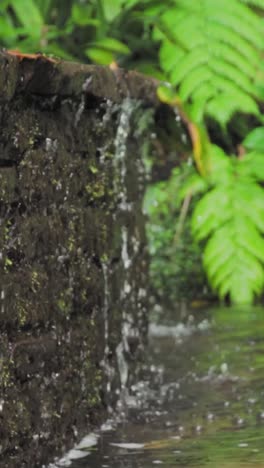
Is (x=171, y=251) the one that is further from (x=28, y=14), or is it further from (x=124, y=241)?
(x=124, y=241)

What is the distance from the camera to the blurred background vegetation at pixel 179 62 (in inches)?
311

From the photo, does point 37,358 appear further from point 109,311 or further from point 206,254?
point 206,254

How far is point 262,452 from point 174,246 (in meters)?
5.37

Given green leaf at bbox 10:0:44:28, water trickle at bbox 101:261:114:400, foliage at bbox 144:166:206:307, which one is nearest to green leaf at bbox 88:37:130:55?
green leaf at bbox 10:0:44:28

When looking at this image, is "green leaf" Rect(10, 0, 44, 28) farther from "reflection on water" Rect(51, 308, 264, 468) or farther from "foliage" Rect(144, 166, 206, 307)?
"reflection on water" Rect(51, 308, 264, 468)

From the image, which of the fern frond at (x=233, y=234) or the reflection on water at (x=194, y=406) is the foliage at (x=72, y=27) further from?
the reflection on water at (x=194, y=406)

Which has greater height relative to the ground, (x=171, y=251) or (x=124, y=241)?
(x=171, y=251)

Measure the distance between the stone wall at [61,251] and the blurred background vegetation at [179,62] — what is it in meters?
2.42

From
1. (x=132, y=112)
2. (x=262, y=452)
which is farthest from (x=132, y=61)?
(x=262, y=452)

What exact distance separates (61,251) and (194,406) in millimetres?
1089

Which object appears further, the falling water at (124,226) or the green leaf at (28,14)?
the green leaf at (28,14)

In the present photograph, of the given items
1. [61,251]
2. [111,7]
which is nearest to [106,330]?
[61,251]

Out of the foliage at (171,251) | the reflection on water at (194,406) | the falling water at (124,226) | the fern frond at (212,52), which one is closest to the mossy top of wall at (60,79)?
the falling water at (124,226)

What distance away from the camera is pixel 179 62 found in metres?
8.75
